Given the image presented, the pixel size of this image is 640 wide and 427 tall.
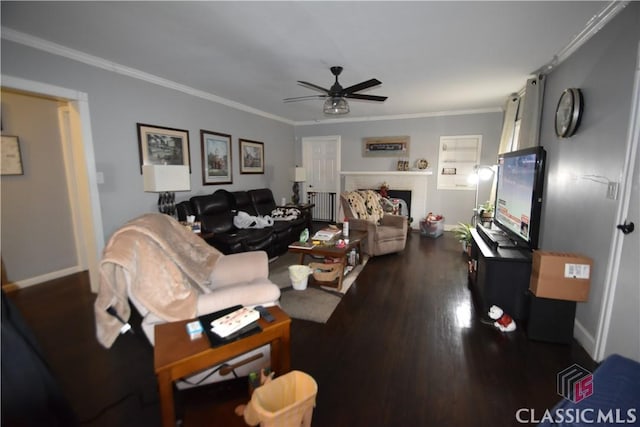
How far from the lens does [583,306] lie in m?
2.17

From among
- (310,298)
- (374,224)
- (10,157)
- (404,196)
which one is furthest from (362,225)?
(10,157)

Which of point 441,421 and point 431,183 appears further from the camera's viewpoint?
point 431,183

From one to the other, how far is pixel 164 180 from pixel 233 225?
1.28 m

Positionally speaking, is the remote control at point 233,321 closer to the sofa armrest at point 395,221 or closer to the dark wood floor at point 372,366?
the dark wood floor at point 372,366

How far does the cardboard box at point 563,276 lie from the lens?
1978mm

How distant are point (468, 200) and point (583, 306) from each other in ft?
12.2

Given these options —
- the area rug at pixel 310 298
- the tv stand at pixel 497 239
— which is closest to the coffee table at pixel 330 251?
the area rug at pixel 310 298

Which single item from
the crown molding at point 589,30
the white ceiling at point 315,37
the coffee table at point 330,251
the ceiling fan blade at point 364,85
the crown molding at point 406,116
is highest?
the crown molding at point 406,116

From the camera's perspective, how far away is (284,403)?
4.24 ft

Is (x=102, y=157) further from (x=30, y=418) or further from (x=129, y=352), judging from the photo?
(x=30, y=418)

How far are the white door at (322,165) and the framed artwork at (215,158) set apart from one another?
239 cm

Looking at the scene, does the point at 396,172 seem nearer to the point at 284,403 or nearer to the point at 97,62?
the point at 97,62

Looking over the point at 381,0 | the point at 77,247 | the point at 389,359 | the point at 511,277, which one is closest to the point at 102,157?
the point at 77,247

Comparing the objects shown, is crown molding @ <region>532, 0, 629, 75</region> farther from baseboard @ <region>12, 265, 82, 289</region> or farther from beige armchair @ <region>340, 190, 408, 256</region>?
baseboard @ <region>12, 265, 82, 289</region>
